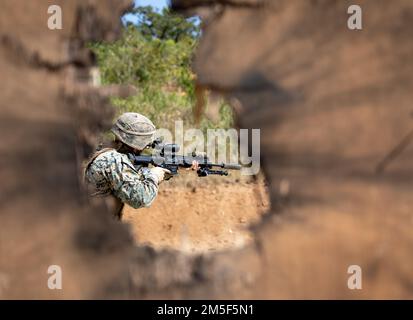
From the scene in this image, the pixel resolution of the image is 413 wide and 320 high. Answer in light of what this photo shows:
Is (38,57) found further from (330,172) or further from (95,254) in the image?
(330,172)

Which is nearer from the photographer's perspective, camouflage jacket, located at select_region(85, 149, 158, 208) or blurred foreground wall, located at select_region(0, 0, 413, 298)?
blurred foreground wall, located at select_region(0, 0, 413, 298)

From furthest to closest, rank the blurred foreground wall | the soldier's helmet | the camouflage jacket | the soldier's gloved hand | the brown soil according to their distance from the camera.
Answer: the brown soil, the soldier's gloved hand, the soldier's helmet, the camouflage jacket, the blurred foreground wall

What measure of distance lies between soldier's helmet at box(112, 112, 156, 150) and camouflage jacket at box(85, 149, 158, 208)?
110 millimetres

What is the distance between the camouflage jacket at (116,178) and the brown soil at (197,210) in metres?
0.96

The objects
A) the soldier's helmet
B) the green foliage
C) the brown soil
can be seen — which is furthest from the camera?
the green foliage

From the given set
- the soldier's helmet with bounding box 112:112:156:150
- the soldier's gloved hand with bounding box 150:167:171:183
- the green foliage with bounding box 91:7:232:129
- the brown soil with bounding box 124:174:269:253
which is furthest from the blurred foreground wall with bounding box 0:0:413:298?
the green foliage with bounding box 91:7:232:129

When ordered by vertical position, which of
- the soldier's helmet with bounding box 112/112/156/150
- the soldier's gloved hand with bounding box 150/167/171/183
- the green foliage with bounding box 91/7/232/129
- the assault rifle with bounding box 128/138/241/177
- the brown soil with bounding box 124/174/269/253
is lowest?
the brown soil with bounding box 124/174/269/253

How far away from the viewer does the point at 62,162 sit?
0.72 meters

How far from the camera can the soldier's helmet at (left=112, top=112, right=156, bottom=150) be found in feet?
5.84

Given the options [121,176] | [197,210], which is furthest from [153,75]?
[121,176]

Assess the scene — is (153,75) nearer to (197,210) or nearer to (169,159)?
(197,210)

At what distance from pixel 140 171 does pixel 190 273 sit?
114cm

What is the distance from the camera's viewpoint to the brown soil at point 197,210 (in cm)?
282

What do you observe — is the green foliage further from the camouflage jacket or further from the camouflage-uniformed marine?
the camouflage jacket
